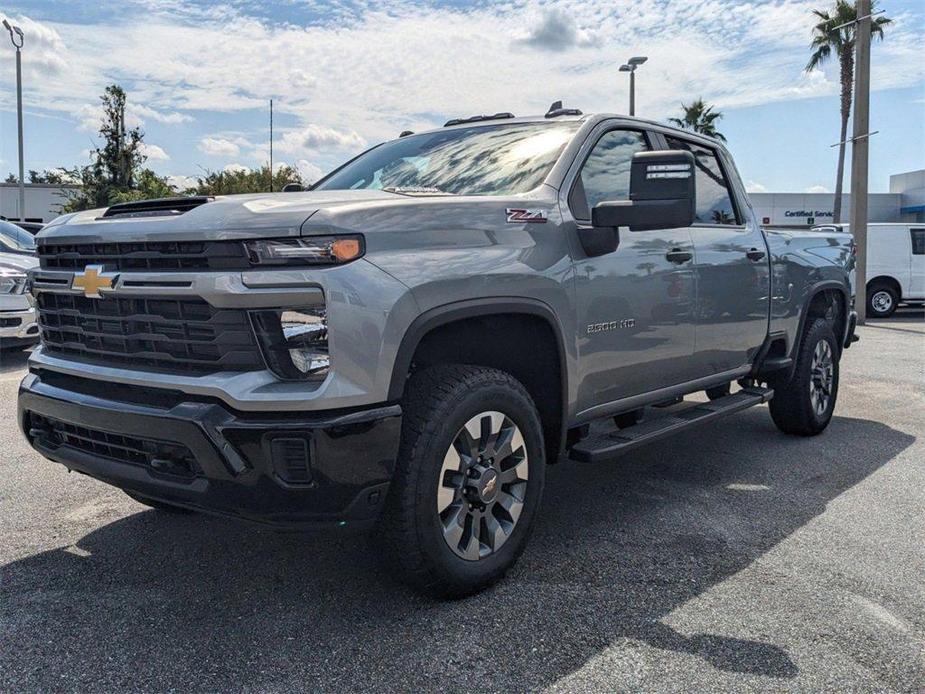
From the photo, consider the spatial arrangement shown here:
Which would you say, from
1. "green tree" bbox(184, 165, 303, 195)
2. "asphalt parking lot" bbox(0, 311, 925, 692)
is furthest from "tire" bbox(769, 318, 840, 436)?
"green tree" bbox(184, 165, 303, 195)

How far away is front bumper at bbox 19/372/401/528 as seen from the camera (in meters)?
2.62

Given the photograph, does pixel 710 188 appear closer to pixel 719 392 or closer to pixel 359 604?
pixel 719 392


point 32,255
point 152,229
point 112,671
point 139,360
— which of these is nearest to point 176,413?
point 139,360

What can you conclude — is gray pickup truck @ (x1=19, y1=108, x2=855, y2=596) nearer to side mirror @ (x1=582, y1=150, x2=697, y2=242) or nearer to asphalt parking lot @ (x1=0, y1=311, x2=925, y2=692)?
side mirror @ (x1=582, y1=150, x2=697, y2=242)

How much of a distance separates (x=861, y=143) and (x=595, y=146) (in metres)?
12.9

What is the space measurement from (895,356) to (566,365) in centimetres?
847

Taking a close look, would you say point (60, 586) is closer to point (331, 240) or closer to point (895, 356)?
point (331, 240)

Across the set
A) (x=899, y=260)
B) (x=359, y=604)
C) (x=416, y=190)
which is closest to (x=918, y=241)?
(x=899, y=260)

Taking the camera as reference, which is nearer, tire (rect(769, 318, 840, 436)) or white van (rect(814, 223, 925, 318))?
tire (rect(769, 318, 840, 436))

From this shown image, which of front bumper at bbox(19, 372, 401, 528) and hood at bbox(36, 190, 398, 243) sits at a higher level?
hood at bbox(36, 190, 398, 243)

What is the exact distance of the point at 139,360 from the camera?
296 cm

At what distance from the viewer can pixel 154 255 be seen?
2.82 meters

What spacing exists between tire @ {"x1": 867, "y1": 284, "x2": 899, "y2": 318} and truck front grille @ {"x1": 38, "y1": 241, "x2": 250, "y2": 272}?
16459 mm

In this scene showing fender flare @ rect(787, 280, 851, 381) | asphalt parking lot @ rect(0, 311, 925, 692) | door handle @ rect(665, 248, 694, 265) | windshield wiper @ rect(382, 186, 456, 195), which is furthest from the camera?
fender flare @ rect(787, 280, 851, 381)
